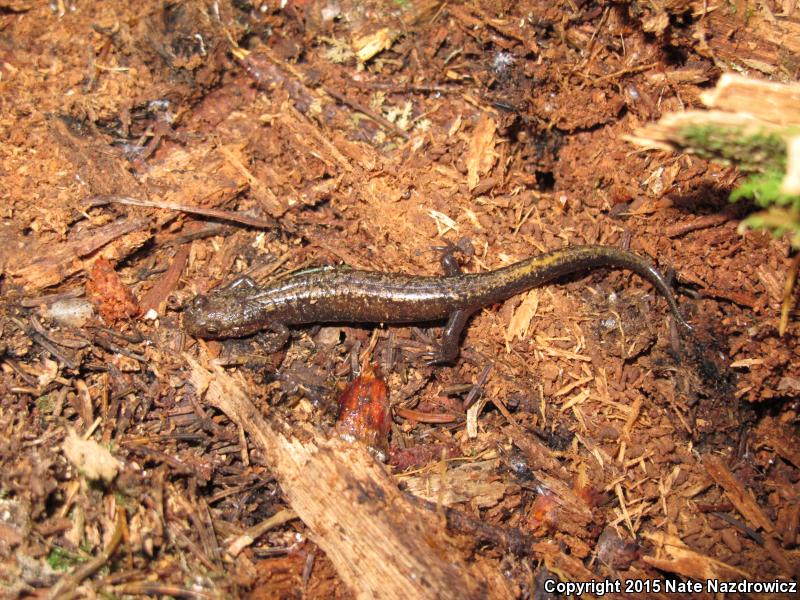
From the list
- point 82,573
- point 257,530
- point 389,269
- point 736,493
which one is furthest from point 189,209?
point 736,493

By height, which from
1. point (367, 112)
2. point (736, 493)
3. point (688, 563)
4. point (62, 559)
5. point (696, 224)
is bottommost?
point (688, 563)

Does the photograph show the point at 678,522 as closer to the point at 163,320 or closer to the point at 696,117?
the point at 696,117

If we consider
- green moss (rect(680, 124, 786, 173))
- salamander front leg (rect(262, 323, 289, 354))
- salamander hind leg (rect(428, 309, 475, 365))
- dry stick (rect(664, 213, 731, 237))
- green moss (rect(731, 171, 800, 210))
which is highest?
green moss (rect(680, 124, 786, 173))

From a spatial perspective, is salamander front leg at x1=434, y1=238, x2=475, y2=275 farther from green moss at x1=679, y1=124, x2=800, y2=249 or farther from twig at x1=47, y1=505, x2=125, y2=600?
twig at x1=47, y1=505, x2=125, y2=600

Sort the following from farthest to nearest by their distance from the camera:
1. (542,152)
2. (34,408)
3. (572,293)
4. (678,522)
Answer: (542,152) → (572,293) → (678,522) → (34,408)

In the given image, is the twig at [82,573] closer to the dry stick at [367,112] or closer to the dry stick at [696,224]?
the dry stick at [367,112]

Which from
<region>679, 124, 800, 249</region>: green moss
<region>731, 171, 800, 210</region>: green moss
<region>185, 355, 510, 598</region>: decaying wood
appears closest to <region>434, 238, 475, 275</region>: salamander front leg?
<region>185, 355, 510, 598</region>: decaying wood

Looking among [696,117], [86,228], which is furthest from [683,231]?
[86,228]

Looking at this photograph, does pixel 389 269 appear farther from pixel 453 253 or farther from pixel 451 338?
pixel 451 338
